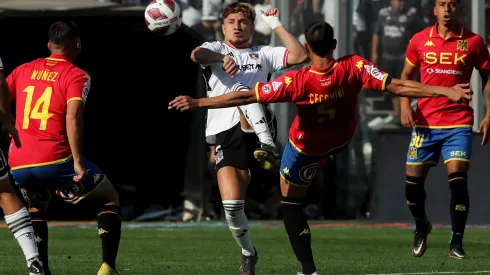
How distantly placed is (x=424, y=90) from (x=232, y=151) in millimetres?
2052

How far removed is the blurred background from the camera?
802 inches

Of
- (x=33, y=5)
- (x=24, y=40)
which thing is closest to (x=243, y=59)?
(x=33, y=5)

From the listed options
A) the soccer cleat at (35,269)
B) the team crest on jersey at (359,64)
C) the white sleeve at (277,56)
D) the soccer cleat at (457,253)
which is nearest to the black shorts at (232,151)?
the white sleeve at (277,56)

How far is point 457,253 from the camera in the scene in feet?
38.9

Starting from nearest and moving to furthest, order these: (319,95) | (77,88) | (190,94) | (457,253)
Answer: (319,95)
(77,88)
(457,253)
(190,94)

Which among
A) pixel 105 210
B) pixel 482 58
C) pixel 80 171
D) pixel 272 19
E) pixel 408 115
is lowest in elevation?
pixel 105 210

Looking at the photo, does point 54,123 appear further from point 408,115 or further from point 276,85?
point 408,115

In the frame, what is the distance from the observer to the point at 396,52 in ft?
67.2

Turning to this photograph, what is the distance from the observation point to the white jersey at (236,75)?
10.8 meters

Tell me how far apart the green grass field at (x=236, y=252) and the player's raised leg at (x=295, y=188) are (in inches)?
35.6

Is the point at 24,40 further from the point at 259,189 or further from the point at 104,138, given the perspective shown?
the point at 259,189

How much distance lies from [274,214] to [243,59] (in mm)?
9540

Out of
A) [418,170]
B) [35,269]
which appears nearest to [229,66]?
[35,269]

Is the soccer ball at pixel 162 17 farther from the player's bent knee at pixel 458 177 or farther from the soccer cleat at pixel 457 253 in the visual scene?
the soccer cleat at pixel 457 253
